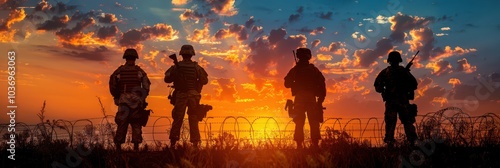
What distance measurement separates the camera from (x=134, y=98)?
12945 mm

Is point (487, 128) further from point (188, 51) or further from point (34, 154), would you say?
point (34, 154)

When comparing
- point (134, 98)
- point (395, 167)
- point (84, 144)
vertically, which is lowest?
point (395, 167)

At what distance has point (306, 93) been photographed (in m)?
12.7

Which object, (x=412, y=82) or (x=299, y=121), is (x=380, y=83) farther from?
(x=299, y=121)

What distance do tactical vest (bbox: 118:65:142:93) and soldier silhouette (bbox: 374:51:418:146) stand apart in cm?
632

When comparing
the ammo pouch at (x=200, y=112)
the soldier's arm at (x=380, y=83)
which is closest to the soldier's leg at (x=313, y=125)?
the soldier's arm at (x=380, y=83)

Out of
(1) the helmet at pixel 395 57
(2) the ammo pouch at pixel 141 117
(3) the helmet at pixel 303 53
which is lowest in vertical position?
(2) the ammo pouch at pixel 141 117

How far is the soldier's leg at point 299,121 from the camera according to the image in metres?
12.5

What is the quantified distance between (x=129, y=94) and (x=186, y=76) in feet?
5.06

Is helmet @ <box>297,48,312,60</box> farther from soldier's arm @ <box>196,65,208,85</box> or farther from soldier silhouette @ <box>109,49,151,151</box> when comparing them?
soldier silhouette @ <box>109,49,151,151</box>

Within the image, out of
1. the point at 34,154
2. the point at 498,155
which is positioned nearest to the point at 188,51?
the point at 34,154

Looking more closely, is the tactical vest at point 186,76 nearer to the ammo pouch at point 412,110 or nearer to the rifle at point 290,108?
the rifle at point 290,108

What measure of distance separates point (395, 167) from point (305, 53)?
590 centimetres

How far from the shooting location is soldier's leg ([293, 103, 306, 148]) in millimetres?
12527
